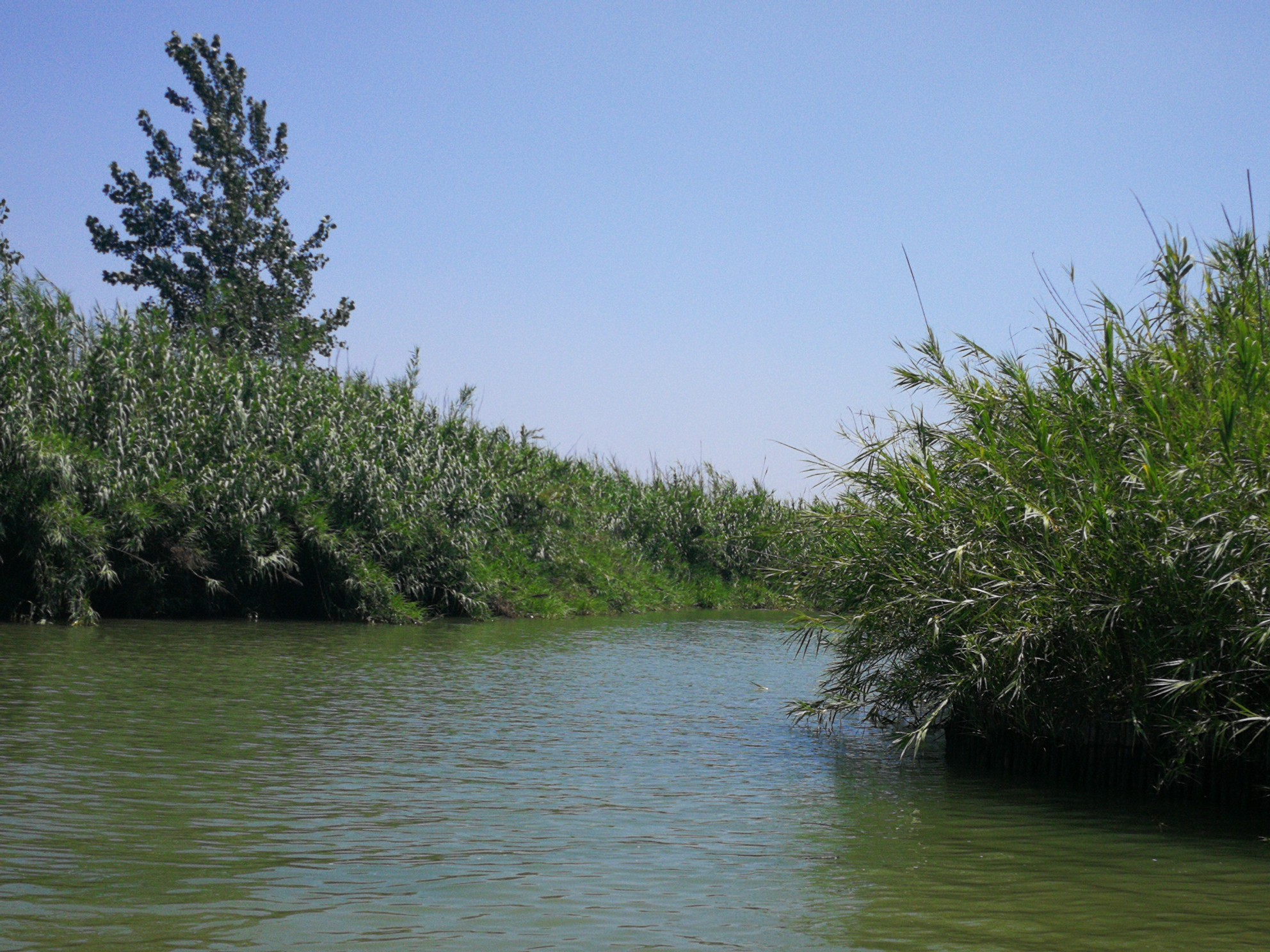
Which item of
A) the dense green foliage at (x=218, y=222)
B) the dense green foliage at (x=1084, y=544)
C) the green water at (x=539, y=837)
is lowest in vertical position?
the green water at (x=539, y=837)

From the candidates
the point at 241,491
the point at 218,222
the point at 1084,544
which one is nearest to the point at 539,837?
the point at 1084,544

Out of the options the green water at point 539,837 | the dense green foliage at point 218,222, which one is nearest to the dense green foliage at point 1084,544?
the green water at point 539,837

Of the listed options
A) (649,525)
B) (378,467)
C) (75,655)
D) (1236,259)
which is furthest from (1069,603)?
(649,525)

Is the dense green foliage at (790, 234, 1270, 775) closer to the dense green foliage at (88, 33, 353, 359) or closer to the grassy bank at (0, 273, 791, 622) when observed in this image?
the grassy bank at (0, 273, 791, 622)

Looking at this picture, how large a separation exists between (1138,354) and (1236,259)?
1212 mm

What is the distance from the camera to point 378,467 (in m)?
21.8

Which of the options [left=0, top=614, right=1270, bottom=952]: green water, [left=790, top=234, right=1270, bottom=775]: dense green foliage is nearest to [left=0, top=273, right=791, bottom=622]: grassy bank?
[left=0, top=614, right=1270, bottom=952]: green water

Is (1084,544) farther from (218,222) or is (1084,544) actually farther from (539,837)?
(218,222)

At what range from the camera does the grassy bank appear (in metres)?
18.1

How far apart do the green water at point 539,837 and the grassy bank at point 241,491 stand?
264 inches

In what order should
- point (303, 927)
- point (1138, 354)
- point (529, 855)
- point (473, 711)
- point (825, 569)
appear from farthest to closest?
1. point (473, 711)
2. point (825, 569)
3. point (1138, 354)
4. point (529, 855)
5. point (303, 927)

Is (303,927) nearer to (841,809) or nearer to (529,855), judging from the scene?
(529,855)

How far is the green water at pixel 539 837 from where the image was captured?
4.96 m

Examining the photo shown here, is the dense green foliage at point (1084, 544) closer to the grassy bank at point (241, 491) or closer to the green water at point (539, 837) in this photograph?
the green water at point (539, 837)
